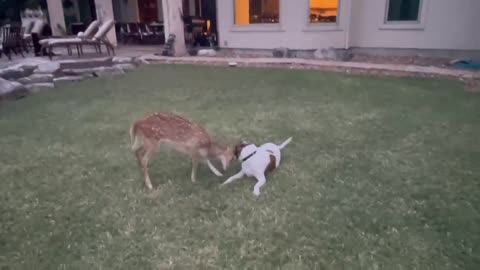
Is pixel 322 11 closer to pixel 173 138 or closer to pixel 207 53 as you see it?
pixel 207 53

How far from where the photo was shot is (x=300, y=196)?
3195 millimetres

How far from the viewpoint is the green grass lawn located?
2.47m

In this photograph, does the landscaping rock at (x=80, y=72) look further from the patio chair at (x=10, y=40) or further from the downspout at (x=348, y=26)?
the downspout at (x=348, y=26)

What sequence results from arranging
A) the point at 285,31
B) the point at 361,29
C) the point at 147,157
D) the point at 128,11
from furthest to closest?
the point at 128,11 → the point at 285,31 → the point at 361,29 → the point at 147,157

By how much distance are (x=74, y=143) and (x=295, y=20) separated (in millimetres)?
8800

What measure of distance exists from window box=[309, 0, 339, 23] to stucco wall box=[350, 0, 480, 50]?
0.65 metres

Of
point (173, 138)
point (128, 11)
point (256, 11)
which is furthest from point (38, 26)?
→ point (173, 138)

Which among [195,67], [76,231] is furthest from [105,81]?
[76,231]

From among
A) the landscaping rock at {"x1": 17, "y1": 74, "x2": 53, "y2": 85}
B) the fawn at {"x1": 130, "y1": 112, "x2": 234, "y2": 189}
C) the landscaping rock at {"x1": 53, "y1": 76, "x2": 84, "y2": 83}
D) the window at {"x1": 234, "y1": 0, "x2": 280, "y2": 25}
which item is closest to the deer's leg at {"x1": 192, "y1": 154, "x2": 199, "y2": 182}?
the fawn at {"x1": 130, "y1": 112, "x2": 234, "y2": 189}

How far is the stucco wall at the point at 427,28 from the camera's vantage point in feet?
32.6

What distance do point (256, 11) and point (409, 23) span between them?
4803 millimetres

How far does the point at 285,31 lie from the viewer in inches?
466

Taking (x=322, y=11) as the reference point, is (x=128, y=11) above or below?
above

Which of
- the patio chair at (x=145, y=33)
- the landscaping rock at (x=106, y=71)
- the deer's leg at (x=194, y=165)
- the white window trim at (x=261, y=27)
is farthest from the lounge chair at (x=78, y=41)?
the deer's leg at (x=194, y=165)
